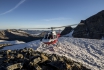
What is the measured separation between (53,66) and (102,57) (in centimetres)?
A: 1185

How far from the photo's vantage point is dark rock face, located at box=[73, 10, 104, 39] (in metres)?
44.1

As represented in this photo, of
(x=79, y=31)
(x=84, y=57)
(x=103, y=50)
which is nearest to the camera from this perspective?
(x=84, y=57)

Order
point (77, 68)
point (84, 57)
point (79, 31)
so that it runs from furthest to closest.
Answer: point (79, 31)
point (84, 57)
point (77, 68)

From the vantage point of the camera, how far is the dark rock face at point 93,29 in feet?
145

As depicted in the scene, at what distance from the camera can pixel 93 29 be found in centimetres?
4625

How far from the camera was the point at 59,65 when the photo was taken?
12789 millimetres

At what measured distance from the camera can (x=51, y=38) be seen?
22516mm

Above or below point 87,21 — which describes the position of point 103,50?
below

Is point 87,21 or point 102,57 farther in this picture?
point 87,21

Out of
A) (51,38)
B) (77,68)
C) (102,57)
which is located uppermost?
(51,38)

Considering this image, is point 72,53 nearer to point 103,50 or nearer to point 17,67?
point 103,50

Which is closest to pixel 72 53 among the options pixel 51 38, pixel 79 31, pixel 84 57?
pixel 84 57

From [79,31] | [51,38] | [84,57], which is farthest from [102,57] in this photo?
[79,31]

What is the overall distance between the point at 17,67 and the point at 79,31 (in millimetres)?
40596
